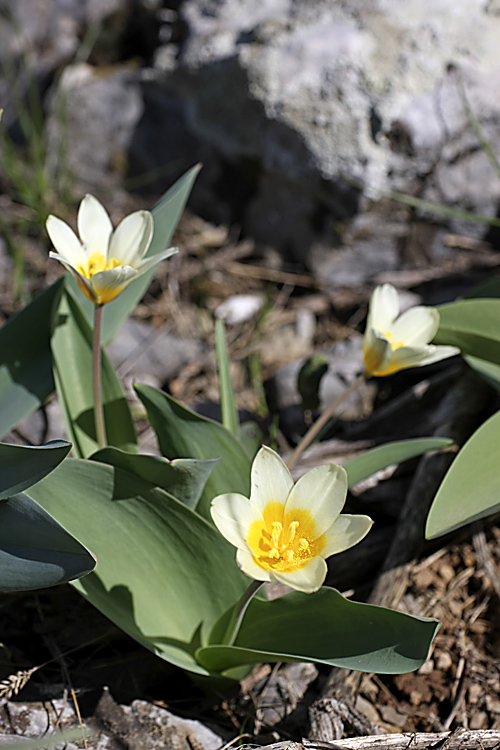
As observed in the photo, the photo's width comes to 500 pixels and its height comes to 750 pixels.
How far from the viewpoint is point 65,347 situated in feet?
4.20

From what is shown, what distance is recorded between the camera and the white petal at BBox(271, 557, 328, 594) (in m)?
0.82

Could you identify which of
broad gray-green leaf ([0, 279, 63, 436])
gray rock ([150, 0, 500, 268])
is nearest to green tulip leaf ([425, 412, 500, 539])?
broad gray-green leaf ([0, 279, 63, 436])

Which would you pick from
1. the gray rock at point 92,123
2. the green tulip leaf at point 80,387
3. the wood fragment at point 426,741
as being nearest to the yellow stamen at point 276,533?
the wood fragment at point 426,741

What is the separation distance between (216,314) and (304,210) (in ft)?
1.78

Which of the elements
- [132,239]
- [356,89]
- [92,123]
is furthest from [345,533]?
[92,123]

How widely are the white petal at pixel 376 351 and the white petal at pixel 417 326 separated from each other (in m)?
0.12

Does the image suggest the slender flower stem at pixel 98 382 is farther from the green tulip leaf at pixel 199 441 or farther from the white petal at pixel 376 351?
the white petal at pixel 376 351

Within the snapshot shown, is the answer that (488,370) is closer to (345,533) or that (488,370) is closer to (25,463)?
(345,533)

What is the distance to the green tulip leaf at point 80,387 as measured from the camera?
1.26m

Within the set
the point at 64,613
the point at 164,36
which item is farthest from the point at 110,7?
the point at 64,613

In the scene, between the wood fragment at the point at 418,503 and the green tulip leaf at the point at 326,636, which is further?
the wood fragment at the point at 418,503

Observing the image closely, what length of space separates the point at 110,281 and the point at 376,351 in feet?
1.69

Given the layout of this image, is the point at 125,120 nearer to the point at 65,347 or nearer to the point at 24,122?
the point at 24,122

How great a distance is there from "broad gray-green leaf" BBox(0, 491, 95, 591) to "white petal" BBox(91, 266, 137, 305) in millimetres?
369
